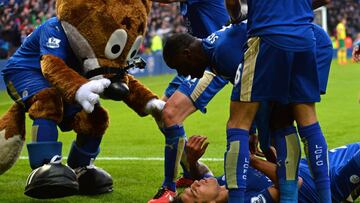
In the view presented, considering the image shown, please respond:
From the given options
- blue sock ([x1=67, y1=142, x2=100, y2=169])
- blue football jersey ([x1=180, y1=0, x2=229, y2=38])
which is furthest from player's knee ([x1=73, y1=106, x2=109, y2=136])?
blue football jersey ([x1=180, y1=0, x2=229, y2=38])

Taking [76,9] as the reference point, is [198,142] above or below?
below

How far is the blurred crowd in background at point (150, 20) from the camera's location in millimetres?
22578

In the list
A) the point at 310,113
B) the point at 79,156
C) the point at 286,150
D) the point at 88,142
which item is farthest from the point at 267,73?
the point at 79,156

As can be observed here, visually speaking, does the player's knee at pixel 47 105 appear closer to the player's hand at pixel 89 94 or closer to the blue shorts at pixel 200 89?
the player's hand at pixel 89 94

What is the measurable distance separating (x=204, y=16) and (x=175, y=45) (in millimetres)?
1848

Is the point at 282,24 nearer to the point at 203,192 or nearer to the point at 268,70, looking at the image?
the point at 268,70

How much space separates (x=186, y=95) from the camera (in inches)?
252

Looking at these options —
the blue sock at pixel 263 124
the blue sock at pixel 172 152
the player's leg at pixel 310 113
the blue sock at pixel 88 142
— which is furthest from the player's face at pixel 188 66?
the blue sock at pixel 88 142

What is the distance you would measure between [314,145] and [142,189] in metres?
2.00

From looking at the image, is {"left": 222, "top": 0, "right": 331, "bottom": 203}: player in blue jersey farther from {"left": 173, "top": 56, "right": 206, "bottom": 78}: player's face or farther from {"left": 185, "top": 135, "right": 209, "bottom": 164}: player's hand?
{"left": 185, "top": 135, "right": 209, "bottom": 164}: player's hand

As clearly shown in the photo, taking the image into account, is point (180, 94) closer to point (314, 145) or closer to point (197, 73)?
point (197, 73)

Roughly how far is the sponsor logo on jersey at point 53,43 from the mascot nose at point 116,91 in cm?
49

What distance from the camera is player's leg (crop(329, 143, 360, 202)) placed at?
5262 mm

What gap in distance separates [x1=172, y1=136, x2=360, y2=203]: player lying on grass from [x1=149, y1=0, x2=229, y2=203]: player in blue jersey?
0.50 meters
